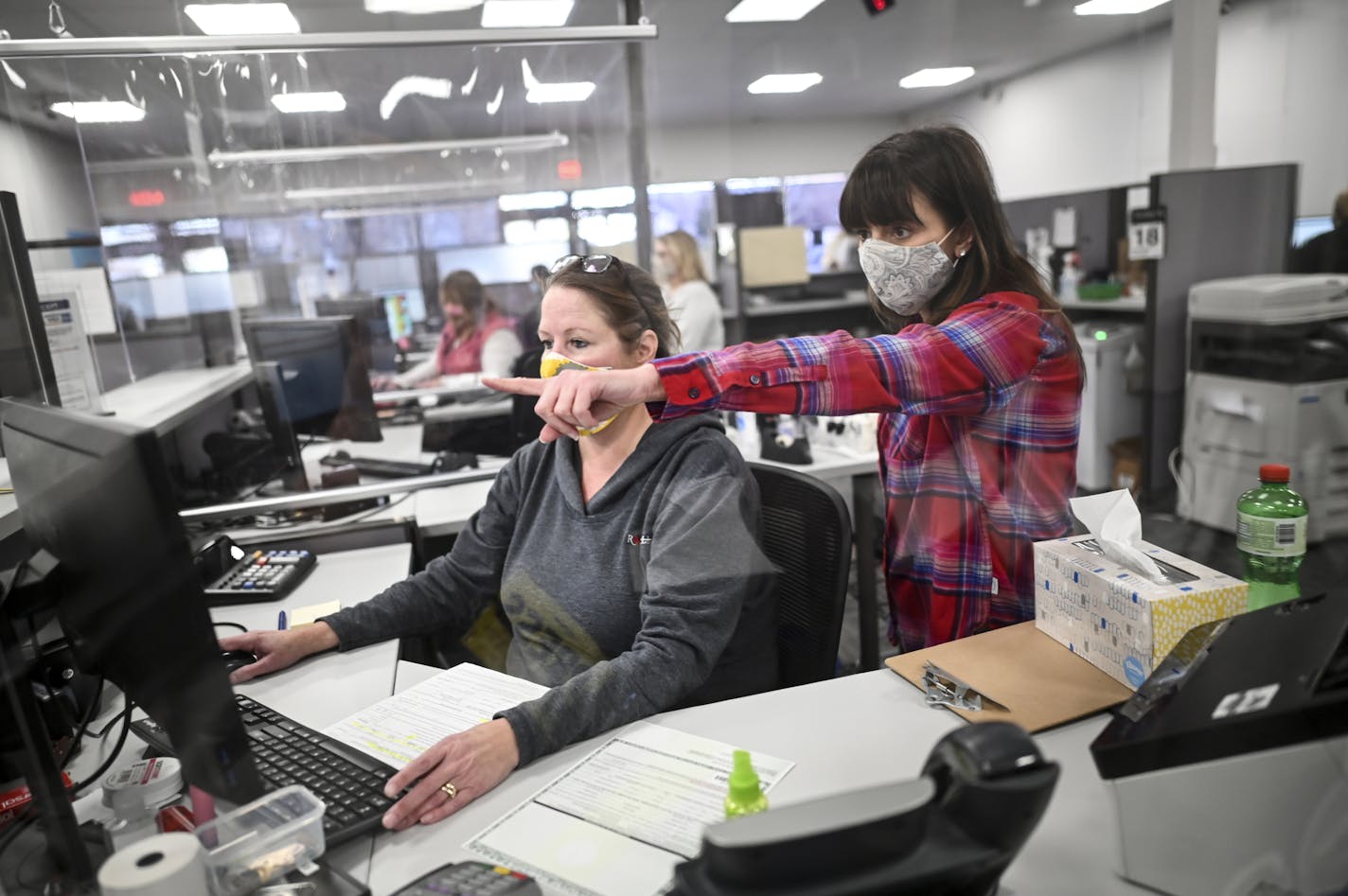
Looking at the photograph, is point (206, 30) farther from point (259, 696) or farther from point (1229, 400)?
point (1229, 400)

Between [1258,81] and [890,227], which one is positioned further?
[1258,81]

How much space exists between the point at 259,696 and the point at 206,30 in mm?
1980

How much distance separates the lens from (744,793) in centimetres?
77

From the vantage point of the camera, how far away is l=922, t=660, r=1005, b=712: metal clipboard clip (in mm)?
989

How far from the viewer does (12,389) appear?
1771 millimetres

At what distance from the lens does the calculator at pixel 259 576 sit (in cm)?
168

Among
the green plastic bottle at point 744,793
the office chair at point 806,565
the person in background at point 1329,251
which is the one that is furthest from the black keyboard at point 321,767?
the person in background at point 1329,251

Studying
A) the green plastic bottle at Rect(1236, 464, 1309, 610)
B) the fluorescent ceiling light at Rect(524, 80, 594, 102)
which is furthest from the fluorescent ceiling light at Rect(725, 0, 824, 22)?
the green plastic bottle at Rect(1236, 464, 1309, 610)

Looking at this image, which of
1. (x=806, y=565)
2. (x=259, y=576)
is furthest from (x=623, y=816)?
(x=259, y=576)

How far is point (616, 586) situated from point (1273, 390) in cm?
302

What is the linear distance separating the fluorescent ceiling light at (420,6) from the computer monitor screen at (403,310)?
2.95 ft

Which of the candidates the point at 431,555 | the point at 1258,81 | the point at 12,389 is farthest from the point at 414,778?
the point at 1258,81

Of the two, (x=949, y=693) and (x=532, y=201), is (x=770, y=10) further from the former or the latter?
(x=949, y=693)


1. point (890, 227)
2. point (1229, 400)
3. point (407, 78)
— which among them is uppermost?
point (407, 78)
